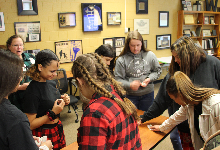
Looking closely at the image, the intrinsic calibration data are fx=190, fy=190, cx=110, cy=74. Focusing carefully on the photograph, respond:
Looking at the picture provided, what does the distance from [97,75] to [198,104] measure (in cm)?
87

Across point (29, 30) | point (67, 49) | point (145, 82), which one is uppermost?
point (29, 30)

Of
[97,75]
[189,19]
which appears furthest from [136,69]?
[189,19]

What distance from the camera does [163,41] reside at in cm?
624

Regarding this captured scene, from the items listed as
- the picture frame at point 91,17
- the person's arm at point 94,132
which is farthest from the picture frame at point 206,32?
the person's arm at point 94,132

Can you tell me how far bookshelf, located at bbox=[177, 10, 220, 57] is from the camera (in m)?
6.28

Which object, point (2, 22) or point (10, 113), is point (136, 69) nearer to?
point (10, 113)

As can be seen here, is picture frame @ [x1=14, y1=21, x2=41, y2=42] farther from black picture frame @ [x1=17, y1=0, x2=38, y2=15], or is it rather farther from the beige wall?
black picture frame @ [x1=17, y1=0, x2=38, y2=15]

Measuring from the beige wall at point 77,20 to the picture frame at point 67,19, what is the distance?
81 millimetres

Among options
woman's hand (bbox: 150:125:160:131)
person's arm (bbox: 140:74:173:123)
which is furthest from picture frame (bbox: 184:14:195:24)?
woman's hand (bbox: 150:125:160:131)

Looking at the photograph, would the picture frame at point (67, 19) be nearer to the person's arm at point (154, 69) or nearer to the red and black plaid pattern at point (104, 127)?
the person's arm at point (154, 69)

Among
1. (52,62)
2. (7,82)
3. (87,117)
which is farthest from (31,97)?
(87,117)

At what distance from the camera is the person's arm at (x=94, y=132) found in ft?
2.81

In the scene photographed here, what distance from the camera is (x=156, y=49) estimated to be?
20.1ft

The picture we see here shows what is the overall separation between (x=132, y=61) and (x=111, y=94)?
158 cm
